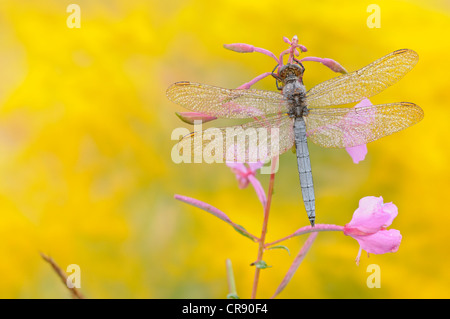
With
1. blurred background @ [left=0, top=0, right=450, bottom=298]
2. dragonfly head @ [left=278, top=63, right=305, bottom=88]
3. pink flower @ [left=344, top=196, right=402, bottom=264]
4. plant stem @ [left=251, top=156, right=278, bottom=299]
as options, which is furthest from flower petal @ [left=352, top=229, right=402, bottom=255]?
blurred background @ [left=0, top=0, right=450, bottom=298]

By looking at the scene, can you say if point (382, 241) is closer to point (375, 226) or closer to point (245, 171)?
point (375, 226)

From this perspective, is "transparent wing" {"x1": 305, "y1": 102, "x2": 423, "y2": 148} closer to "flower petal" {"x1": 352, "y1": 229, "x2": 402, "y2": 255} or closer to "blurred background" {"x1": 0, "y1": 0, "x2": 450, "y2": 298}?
"flower petal" {"x1": 352, "y1": 229, "x2": 402, "y2": 255}

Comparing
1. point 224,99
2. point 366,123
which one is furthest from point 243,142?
point 366,123

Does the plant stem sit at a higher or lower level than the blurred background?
lower

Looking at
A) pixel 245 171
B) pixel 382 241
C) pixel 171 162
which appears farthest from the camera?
pixel 171 162

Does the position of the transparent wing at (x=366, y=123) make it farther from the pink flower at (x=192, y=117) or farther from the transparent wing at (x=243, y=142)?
the pink flower at (x=192, y=117)

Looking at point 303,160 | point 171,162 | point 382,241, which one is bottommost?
point 382,241
